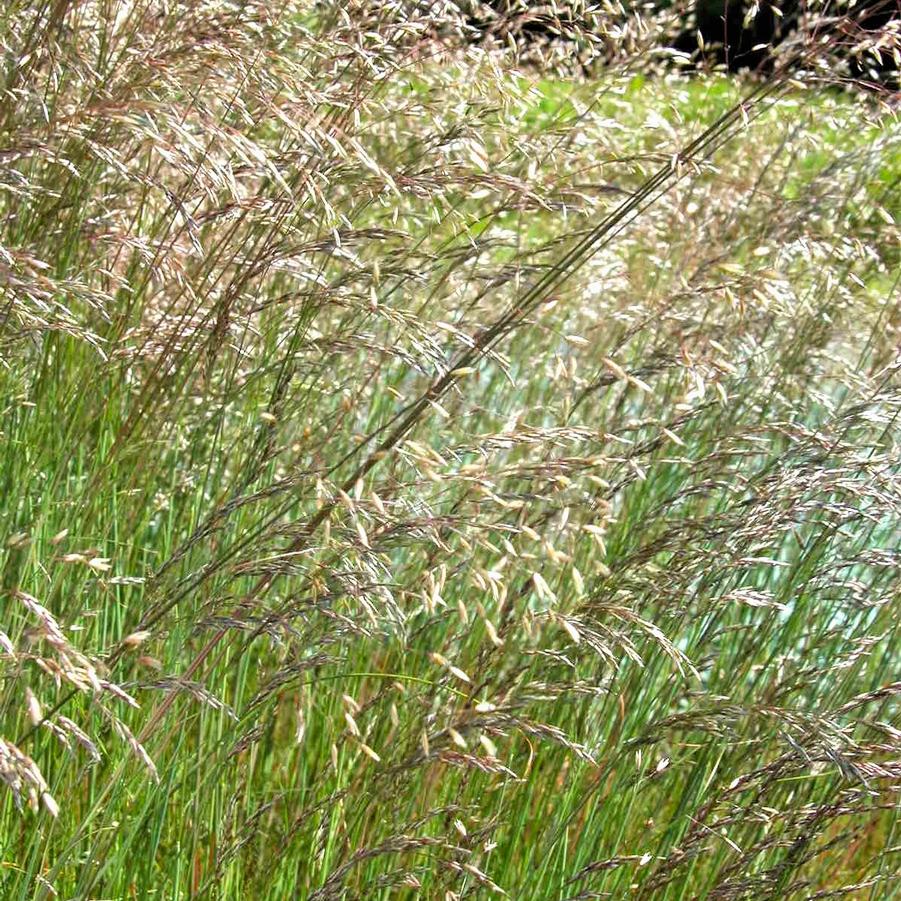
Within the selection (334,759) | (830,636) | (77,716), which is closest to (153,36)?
(77,716)

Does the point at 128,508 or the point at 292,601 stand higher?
the point at 292,601

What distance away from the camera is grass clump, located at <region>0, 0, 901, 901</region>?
5.51 feet

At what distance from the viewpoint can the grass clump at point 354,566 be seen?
168 cm

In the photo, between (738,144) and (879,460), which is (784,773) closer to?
(879,460)

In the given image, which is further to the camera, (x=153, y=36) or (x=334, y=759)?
(x=153, y=36)

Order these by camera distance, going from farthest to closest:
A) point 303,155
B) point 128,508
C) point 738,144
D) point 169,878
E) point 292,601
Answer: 1. point 738,144
2. point 128,508
3. point 303,155
4. point 169,878
5. point 292,601

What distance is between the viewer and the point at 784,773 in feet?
5.73

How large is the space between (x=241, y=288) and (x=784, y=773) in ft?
3.32

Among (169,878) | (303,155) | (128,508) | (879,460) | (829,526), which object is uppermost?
(303,155)

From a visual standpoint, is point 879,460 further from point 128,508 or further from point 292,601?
point 128,508

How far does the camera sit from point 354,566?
5.85 feet

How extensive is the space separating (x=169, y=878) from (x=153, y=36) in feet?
4.85

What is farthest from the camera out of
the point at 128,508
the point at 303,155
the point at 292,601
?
the point at 128,508

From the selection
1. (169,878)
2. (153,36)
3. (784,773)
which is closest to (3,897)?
(169,878)
